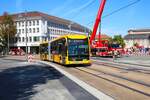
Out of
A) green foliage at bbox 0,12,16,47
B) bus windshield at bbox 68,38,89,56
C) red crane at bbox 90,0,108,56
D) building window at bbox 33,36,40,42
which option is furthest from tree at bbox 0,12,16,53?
bus windshield at bbox 68,38,89,56

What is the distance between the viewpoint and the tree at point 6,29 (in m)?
110

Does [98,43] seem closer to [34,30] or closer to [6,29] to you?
[34,30]

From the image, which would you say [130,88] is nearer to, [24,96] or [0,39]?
[24,96]

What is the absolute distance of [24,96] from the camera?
1236 cm

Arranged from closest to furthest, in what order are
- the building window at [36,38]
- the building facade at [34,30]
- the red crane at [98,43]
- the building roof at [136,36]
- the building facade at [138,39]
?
the red crane at [98,43] < the building facade at [34,30] < the building window at [36,38] < the building facade at [138,39] < the building roof at [136,36]

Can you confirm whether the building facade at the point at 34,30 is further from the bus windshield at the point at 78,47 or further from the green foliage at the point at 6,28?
the bus windshield at the point at 78,47

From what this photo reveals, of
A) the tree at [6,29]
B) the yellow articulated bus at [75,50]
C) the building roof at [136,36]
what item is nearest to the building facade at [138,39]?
the building roof at [136,36]

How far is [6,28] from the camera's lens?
109625mm

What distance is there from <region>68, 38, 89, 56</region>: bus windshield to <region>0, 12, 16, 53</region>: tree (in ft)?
271

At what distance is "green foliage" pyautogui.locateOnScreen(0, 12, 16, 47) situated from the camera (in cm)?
11000

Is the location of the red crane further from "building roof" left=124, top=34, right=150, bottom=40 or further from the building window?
"building roof" left=124, top=34, right=150, bottom=40

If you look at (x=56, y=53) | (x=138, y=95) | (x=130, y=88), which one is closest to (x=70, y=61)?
(x=56, y=53)

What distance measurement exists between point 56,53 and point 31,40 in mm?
75752

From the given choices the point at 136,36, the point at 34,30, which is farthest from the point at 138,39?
the point at 34,30
